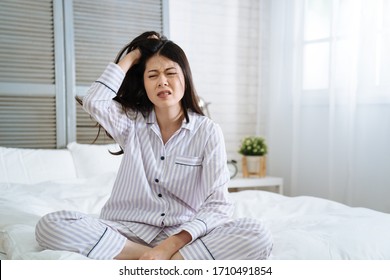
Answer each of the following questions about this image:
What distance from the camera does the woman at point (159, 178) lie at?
106 centimetres

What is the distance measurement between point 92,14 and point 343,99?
146 cm

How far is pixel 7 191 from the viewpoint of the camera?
173 centimetres

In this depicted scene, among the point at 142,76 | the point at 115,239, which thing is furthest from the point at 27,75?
the point at 115,239

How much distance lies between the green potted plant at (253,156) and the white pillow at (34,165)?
109cm

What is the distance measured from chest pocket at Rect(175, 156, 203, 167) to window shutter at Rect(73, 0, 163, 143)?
4.29ft

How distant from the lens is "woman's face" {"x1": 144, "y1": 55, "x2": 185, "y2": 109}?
4.08 ft

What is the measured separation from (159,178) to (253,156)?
1597 millimetres

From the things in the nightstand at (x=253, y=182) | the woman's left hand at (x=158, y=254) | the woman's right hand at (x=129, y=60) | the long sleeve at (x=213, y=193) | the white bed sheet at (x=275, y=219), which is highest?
the woman's right hand at (x=129, y=60)

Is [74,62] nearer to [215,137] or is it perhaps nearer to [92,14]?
[92,14]

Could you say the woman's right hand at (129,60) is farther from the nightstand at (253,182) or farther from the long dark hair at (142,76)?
the nightstand at (253,182)

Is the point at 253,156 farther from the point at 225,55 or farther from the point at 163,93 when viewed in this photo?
the point at 163,93

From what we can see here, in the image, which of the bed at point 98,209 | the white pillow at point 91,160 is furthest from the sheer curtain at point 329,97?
the white pillow at point 91,160

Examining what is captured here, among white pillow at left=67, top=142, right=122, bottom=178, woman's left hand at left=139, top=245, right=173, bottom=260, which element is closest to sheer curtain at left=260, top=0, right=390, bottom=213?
white pillow at left=67, top=142, right=122, bottom=178
